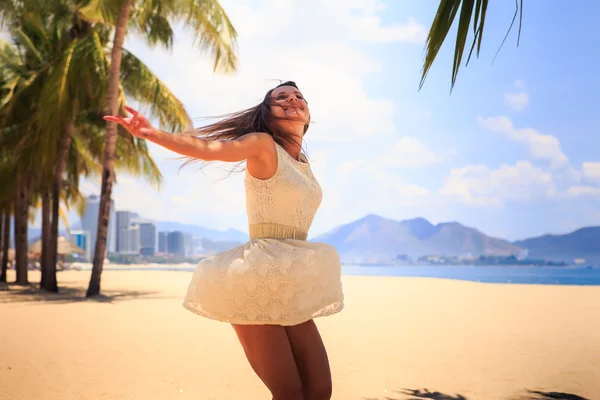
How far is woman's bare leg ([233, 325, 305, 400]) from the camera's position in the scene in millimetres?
2062

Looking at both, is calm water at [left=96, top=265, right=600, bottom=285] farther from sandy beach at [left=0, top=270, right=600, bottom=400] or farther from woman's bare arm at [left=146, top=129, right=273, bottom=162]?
woman's bare arm at [left=146, top=129, right=273, bottom=162]

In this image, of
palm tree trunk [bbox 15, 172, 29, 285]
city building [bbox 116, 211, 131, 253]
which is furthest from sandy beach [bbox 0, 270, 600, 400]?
city building [bbox 116, 211, 131, 253]

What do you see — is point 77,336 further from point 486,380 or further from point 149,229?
point 149,229

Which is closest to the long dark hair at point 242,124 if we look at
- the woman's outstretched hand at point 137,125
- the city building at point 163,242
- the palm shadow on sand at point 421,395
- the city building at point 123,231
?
the woman's outstretched hand at point 137,125

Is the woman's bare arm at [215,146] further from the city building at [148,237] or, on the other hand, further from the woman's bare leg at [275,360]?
the city building at [148,237]

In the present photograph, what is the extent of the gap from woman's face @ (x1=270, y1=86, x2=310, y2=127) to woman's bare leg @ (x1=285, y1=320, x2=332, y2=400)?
723 mm

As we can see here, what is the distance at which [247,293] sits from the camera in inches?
82.1

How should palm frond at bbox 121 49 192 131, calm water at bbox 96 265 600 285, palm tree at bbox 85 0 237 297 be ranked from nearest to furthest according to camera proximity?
palm tree at bbox 85 0 237 297 < palm frond at bbox 121 49 192 131 < calm water at bbox 96 265 600 285

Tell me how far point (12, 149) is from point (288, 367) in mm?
19190

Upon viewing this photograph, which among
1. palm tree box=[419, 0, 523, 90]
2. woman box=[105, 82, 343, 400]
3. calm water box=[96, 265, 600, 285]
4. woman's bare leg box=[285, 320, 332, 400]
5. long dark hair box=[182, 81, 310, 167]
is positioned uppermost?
palm tree box=[419, 0, 523, 90]

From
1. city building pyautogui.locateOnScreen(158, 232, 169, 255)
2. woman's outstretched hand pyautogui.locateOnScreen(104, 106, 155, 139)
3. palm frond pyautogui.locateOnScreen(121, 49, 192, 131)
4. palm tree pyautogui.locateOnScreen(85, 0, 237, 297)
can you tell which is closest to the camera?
woman's outstretched hand pyautogui.locateOnScreen(104, 106, 155, 139)

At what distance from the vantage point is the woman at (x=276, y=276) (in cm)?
208

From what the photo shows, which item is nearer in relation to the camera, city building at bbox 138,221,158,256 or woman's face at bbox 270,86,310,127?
woman's face at bbox 270,86,310,127

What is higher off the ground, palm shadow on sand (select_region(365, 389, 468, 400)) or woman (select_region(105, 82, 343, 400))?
woman (select_region(105, 82, 343, 400))
